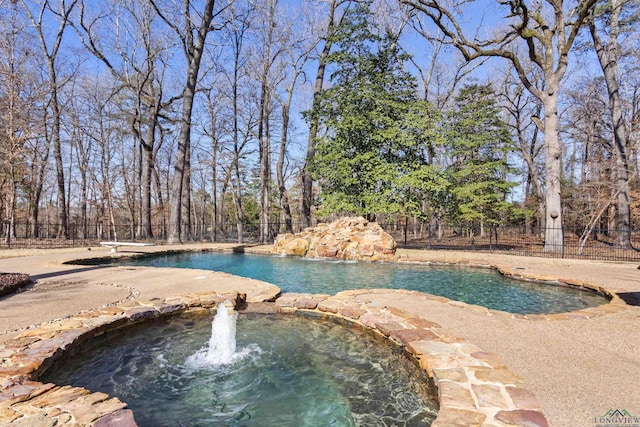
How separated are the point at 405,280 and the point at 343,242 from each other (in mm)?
4401

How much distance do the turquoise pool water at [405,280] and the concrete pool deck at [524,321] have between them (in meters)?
0.79

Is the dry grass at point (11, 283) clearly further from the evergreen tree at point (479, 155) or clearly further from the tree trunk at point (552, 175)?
the tree trunk at point (552, 175)

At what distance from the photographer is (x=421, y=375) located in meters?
3.02

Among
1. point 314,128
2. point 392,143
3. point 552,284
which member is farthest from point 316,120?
point 552,284

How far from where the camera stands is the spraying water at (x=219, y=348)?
3467 millimetres

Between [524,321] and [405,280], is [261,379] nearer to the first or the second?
[524,321]

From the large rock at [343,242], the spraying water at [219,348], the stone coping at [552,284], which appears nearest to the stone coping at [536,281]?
the stone coping at [552,284]

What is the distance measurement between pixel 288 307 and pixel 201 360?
1830 mm

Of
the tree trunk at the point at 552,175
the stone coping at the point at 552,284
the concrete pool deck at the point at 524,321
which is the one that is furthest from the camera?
the tree trunk at the point at 552,175

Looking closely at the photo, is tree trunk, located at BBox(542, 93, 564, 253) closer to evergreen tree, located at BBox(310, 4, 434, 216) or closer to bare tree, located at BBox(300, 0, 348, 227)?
evergreen tree, located at BBox(310, 4, 434, 216)

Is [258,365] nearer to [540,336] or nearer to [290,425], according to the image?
[290,425]

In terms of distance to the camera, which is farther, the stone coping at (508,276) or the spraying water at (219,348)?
the stone coping at (508,276)

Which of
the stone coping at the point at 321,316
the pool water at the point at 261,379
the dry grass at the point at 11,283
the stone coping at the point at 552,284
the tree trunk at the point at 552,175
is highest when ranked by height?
the tree trunk at the point at 552,175

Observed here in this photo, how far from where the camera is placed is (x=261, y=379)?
3.13m
